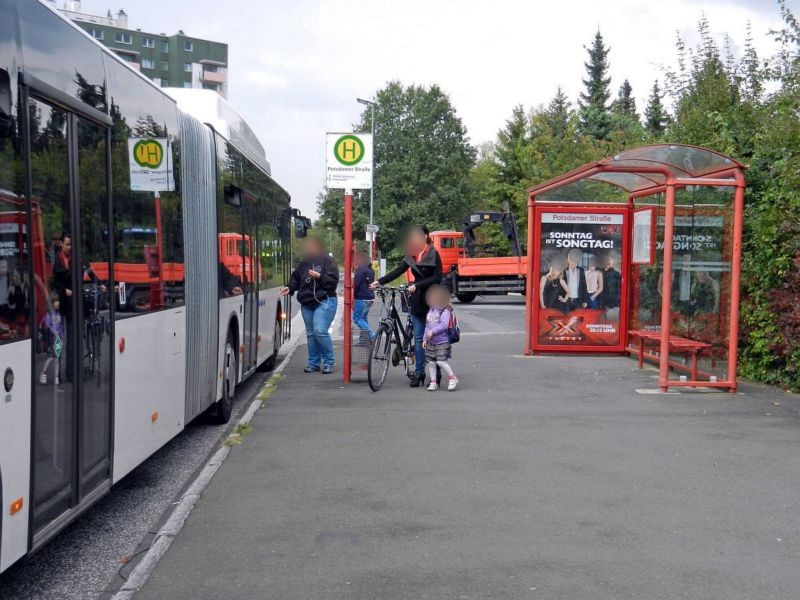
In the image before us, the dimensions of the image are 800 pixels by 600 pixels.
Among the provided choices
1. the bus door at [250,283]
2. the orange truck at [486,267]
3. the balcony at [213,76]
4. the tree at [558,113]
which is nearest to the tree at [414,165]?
the tree at [558,113]

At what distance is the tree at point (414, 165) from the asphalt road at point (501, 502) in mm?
66012

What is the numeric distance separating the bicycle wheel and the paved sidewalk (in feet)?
2.22

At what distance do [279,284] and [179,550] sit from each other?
31.6 feet

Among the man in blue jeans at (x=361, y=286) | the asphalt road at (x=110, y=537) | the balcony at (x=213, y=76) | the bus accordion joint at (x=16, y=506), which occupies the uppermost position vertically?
the balcony at (x=213, y=76)

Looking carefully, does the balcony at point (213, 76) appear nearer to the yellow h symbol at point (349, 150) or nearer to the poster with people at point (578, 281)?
the poster with people at point (578, 281)

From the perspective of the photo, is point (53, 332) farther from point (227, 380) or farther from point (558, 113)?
point (558, 113)

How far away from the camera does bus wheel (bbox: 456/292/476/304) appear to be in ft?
122

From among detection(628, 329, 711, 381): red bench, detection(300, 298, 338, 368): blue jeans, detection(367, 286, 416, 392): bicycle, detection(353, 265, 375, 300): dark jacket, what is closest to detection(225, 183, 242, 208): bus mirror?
detection(367, 286, 416, 392): bicycle

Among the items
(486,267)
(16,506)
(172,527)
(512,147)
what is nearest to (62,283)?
(16,506)

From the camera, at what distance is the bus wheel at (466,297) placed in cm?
3719

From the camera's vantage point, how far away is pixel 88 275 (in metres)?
5.29

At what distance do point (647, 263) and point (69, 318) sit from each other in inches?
414

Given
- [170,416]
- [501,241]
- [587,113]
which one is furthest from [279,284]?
[587,113]

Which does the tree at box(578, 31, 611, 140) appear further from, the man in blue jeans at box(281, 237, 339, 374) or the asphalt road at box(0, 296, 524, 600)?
the asphalt road at box(0, 296, 524, 600)
